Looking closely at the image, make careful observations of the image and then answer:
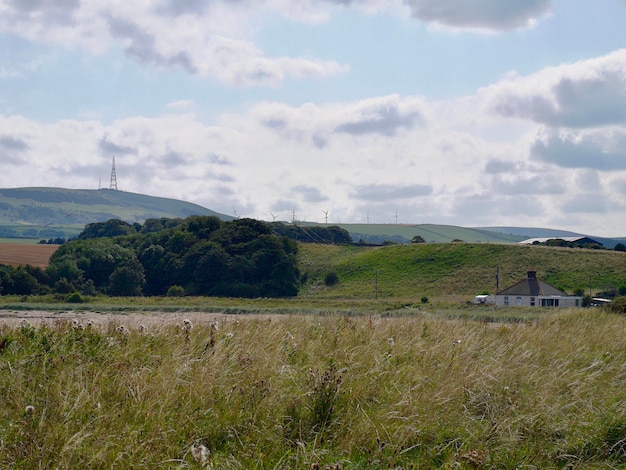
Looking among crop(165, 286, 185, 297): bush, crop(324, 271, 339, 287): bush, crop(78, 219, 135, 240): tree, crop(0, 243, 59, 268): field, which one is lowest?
crop(165, 286, 185, 297): bush

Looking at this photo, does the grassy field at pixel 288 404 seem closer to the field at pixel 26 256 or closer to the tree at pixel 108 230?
the field at pixel 26 256

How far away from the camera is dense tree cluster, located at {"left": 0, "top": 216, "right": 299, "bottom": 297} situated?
75062 millimetres

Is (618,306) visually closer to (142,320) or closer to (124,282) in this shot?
(142,320)

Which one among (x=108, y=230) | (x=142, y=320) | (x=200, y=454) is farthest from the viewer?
(x=108, y=230)

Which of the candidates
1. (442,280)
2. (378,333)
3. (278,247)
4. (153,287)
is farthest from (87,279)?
(378,333)

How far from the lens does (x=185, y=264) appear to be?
8094 centimetres

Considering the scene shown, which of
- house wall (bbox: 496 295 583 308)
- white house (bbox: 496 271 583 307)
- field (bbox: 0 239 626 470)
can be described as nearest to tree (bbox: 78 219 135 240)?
house wall (bbox: 496 295 583 308)

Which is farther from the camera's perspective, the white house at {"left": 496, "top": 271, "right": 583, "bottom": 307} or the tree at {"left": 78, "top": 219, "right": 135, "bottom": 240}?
the tree at {"left": 78, "top": 219, "right": 135, "bottom": 240}

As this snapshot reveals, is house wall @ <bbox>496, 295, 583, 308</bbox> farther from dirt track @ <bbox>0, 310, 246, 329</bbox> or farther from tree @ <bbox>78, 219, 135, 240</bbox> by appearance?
tree @ <bbox>78, 219, 135, 240</bbox>

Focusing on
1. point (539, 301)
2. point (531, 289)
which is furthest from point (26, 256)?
point (539, 301)

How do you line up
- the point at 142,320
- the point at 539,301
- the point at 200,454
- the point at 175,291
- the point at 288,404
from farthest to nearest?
the point at 175,291 → the point at 539,301 → the point at 142,320 → the point at 288,404 → the point at 200,454

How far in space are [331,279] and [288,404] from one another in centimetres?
8952

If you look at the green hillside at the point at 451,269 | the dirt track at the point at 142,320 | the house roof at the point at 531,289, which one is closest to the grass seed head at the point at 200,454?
the dirt track at the point at 142,320

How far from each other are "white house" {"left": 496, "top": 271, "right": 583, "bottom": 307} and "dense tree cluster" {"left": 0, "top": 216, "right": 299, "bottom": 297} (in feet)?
78.6
